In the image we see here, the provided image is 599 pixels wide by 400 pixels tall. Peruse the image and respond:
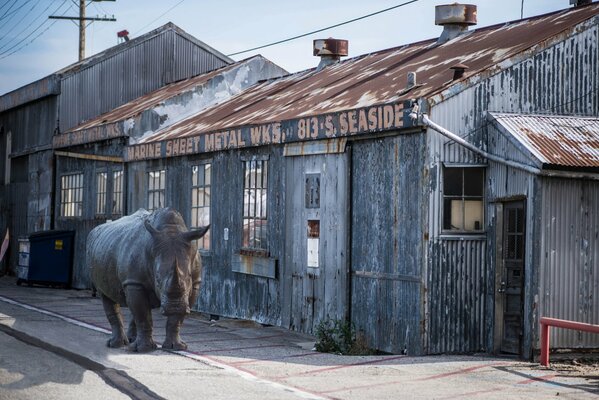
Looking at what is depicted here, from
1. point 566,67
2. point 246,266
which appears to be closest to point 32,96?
point 246,266

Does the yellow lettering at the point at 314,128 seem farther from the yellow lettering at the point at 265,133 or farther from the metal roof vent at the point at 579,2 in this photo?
the metal roof vent at the point at 579,2

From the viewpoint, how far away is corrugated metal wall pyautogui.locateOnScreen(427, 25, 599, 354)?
578 inches

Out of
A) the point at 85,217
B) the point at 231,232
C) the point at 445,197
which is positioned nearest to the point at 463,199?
the point at 445,197

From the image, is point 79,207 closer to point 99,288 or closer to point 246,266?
point 246,266

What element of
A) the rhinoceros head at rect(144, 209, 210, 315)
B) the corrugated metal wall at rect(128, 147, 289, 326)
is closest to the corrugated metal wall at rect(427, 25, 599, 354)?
the rhinoceros head at rect(144, 209, 210, 315)

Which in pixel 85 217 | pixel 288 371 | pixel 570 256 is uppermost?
pixel 85 217

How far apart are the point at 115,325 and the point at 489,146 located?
19.1 ft

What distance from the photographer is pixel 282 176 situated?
1867 cm

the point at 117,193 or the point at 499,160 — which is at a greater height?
the point at 499,160

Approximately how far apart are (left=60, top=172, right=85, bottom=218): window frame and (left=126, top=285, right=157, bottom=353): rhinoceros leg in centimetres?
1502

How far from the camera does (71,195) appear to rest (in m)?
29.4

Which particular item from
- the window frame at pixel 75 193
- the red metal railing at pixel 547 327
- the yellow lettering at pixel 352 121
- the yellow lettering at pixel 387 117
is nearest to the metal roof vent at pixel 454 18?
the yellow lettering at pixel 352 121

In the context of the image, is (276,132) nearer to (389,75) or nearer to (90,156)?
(389,75)

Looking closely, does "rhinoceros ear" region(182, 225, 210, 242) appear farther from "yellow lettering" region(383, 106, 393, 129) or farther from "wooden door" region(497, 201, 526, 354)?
"wooden door" region(497, 201, 526, 354)
